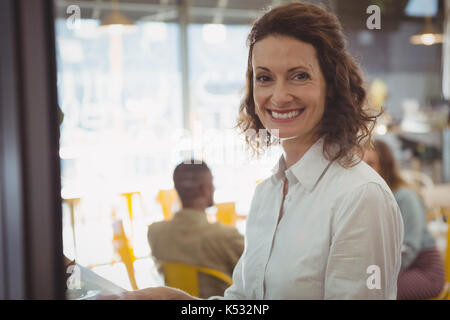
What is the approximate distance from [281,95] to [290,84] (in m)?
0.02

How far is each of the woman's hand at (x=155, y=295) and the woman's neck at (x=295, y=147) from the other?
28 cm

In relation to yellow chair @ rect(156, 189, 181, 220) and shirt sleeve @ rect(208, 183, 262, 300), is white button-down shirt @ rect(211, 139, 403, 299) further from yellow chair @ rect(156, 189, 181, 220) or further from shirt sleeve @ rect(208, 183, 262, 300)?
yellow chair @ rect(156, 189, 181, 220)

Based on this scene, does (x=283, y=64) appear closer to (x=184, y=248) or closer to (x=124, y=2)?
(x=124, y=2)

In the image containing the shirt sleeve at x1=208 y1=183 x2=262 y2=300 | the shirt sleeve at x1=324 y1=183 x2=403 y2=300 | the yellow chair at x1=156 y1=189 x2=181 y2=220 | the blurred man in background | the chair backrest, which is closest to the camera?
the shirt sleeve at x1=324 y1=183 x2=403 y2=300

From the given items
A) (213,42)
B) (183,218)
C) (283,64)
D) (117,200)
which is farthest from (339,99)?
(183,218)

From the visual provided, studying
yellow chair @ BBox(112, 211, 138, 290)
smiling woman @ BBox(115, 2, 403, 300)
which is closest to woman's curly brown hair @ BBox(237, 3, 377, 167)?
smiling woman @ BBox(115, 2, 403, 300)

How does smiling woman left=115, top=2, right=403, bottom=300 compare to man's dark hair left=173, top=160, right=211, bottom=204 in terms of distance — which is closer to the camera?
smiling woman left=115, top=2, right=403, bottom=300

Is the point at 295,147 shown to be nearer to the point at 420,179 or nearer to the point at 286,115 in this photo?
the point at 286,115

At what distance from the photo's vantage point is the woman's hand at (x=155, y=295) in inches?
30.2

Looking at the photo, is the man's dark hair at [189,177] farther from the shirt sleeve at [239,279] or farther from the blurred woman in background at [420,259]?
the blurred woman in background at [420,259]

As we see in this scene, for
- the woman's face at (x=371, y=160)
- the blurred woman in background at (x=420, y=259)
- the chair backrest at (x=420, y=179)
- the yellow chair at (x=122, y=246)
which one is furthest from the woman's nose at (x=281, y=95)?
the chair backrest at (x=420, y=179)

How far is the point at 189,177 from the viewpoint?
1268 mm

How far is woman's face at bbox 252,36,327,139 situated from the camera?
0.73m

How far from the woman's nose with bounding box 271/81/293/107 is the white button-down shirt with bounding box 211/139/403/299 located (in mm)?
91
